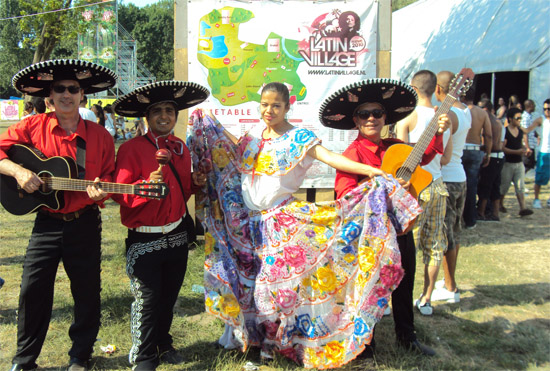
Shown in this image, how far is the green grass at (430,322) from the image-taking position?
153 inches

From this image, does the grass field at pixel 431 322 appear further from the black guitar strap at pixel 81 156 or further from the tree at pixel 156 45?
the tree at pixel 156 45

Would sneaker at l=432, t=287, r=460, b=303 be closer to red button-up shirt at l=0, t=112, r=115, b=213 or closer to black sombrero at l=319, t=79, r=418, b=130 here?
black sombrero at l=319, t=79, r=418, b=130

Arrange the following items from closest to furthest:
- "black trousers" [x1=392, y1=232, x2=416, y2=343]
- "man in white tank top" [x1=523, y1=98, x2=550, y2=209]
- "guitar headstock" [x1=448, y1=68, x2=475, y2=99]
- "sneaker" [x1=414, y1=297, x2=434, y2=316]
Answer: "black trousers" [x1=392, y1=232, x2=416, y2=343], "guitar headstock" [x1=448, y1=68, x2=475, y2=99], "sneaker" [x1=414, y1=297, x2=434, y2=316], "man in white tank top" [x1=523, y1=98, x2=550, y2=209]

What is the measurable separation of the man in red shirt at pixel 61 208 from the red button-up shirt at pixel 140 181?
166 mm

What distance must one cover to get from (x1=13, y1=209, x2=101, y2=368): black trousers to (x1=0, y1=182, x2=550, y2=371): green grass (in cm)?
33

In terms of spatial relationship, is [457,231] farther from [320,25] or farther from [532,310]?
[320,25]

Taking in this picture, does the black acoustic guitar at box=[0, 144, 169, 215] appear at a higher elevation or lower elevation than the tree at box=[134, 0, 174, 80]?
lower

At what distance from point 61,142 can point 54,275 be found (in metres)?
1.00

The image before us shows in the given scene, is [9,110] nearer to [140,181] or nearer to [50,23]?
[50,23]

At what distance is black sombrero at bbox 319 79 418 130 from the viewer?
3615 millimetres

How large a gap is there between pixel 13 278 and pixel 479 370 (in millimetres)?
5201

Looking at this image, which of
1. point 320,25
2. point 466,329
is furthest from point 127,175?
point 320,25

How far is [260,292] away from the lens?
374cm

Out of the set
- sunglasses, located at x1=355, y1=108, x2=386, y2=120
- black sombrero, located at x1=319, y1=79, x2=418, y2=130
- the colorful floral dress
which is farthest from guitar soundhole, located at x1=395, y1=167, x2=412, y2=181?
black sombrero, located at x1=319, y1=79, x2=418, y2=130
